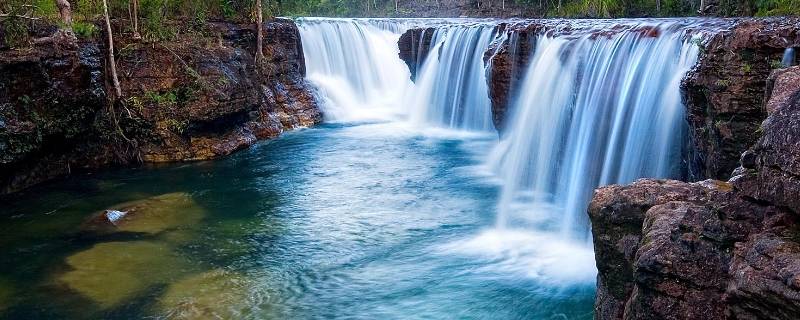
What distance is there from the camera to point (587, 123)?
11586 millimetres

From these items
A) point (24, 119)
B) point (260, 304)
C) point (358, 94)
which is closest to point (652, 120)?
point (260, 304)

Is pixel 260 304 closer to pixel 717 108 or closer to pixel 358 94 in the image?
pixel 717 108

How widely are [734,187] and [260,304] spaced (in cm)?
603

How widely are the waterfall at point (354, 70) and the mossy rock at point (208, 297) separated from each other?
1317cm

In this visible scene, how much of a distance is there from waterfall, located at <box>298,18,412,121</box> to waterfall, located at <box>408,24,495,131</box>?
182cm

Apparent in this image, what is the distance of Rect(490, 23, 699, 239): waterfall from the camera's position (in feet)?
32.2

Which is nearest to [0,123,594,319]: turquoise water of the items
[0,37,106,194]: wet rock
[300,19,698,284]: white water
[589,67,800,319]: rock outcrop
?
[300,19,698,284]: white water

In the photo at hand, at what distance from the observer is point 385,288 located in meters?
8.73

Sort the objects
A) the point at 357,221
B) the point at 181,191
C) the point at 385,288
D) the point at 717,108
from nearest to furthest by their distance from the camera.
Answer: the point at 717,108 < the point at 385,288 < the point at 357,221 < the point at 181,191

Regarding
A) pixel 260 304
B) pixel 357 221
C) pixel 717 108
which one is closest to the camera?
pixel 717 108

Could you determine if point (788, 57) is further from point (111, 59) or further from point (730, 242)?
point (111, 59)

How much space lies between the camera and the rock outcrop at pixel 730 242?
11.6 feet

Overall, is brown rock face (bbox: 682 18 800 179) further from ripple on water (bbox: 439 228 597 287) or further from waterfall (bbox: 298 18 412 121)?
waterfall (bbox: 298 18 412 121)

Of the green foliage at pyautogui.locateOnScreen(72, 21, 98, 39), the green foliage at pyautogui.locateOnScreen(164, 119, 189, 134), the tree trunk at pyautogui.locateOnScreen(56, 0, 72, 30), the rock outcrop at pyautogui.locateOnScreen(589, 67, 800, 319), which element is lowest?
the green foliage at pyautogui.locateOnScreen(164, 119, 189, 134)
